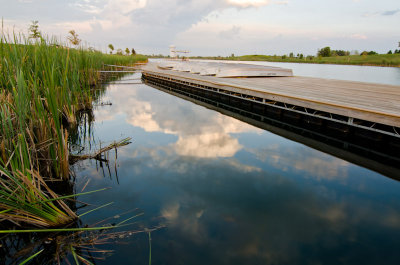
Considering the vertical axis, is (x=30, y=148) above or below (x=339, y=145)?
above

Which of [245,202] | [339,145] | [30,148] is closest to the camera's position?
[30,148]

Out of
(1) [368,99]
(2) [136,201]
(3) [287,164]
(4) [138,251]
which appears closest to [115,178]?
(2) [136,201]

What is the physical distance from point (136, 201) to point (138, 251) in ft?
3.01

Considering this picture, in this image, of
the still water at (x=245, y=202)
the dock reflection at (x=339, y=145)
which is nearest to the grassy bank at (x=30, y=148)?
the still water at (x=245, y=202)

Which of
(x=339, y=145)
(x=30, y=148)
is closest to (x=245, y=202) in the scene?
(x=30, y=148)

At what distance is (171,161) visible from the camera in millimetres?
4477

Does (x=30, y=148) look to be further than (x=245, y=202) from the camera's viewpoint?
No

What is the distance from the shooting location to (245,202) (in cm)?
311

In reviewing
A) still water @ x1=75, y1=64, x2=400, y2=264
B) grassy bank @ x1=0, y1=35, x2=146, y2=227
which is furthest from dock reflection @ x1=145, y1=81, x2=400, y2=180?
grassy bank @ x1=0, y1=35, x2=146, y2=227

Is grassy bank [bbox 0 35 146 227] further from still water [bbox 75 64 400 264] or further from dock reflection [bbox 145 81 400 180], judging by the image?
dock reflection [bbox 145 81 400 180]

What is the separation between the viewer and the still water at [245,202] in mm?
2307

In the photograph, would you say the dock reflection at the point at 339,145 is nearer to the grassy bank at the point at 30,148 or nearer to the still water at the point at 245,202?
the still water at the point at 245,202

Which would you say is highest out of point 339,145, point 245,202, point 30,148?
point 30,148

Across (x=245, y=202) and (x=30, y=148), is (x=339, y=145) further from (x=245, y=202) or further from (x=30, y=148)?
(x=30, y=148)
